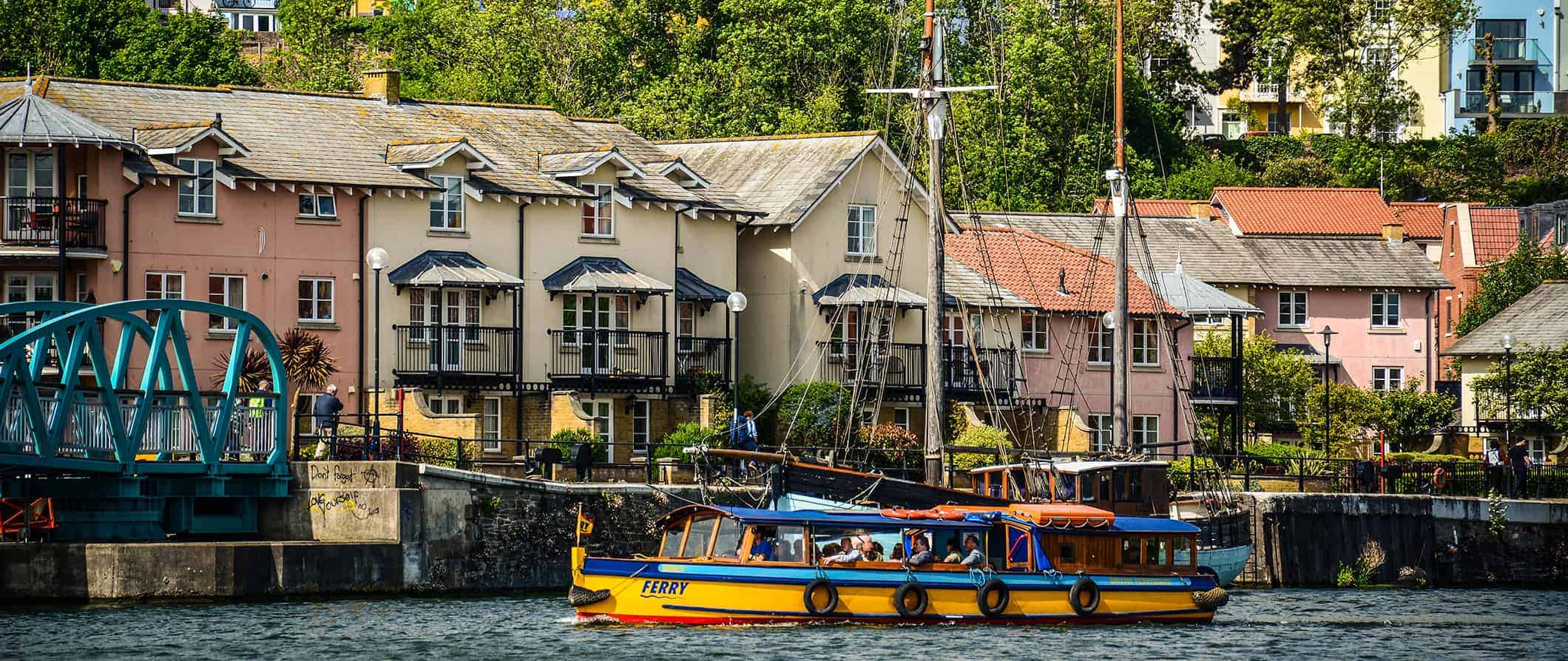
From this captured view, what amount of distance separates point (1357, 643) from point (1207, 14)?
7232cm

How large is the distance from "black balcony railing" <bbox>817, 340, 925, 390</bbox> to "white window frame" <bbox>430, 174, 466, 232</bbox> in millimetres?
10295

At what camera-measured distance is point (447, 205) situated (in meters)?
60.8

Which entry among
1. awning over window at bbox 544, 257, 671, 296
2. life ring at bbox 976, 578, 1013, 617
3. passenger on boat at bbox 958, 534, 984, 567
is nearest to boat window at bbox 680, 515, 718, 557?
passenger on boat at bbox 958, 534, 984, 567

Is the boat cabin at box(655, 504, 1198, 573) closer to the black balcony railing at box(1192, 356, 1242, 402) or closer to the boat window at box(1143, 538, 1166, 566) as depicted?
the boat window at box(1143, 538, 1166, 566)

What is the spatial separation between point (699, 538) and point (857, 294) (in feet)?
76.1

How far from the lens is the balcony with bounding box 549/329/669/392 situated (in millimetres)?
61312

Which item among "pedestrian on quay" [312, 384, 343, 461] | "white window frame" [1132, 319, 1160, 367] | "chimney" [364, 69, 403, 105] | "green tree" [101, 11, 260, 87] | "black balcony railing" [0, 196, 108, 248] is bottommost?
"pedestrian on quay" [312, 384, 343, 461]

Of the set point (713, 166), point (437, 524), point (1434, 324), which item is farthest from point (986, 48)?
point (437, 524)

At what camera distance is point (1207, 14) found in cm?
11419

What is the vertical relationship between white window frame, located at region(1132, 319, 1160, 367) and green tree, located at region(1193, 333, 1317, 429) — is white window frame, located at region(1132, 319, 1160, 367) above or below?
above

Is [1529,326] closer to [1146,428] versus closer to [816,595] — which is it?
[1146,428]

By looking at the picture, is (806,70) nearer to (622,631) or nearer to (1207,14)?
(1207,14)

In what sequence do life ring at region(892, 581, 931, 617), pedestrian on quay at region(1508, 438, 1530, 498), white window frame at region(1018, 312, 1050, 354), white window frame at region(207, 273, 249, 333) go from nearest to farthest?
life ring at region(892, 581, 931, 617) → white window frame at region(207, 273, 249, 333) → pedestrian on quay at region(1508, 438, 1530, 498) → white window frame at region(1018, 312, 1050, 354)

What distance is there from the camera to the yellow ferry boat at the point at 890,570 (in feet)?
141
